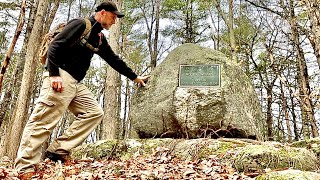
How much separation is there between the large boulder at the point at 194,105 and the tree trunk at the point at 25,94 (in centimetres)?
469

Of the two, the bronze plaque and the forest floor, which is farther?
the bronze plaque

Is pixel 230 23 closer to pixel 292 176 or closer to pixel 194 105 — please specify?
pixel 194 105

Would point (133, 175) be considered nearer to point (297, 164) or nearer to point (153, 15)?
point (297, 164)

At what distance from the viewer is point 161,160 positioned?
438 cm

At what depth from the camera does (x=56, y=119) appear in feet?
14.2

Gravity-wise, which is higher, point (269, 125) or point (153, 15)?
point (153, 15)

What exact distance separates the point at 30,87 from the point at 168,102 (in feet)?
18.0

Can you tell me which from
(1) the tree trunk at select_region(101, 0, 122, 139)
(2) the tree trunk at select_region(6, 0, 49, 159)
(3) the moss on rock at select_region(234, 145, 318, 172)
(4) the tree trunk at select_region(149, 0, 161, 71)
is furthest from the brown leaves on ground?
(4) the tree trunk at select_region(149, 0, 161, 71)

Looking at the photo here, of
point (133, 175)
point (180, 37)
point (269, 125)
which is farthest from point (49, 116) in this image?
point (180, 37)

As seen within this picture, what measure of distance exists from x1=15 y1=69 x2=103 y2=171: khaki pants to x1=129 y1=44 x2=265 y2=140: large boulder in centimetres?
155

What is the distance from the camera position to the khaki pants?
4.10m

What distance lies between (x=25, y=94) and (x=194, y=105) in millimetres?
5906

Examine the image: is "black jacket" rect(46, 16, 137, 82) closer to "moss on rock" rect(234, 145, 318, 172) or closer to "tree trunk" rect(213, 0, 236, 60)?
"moss on rock" rect(234, 145, 318, 172)

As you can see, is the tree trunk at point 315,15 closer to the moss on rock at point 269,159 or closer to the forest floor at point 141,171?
the moss on rock at point 269,159
